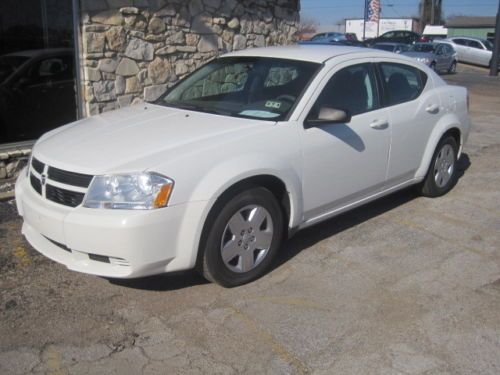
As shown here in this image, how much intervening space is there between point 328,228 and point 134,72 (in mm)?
3862

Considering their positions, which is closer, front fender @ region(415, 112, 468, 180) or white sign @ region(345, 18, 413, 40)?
front fender @ region(415, 112, 468, 180)

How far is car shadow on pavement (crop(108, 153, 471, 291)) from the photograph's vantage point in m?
4.08

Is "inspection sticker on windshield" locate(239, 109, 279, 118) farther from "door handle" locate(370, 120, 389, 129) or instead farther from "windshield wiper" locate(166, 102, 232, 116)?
"door handle" locate(370, 120, 389, 129)

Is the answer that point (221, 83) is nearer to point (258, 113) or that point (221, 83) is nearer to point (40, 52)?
point (258, 113)

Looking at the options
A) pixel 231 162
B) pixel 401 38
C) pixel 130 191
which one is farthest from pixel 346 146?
pixel 401 38

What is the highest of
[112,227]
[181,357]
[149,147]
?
[149,147]

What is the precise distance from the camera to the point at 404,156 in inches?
208

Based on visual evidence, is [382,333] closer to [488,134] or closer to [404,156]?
[404,156]

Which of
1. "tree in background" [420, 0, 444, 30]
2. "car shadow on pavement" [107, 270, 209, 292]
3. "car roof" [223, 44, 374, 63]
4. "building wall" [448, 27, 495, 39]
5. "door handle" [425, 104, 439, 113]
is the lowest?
"car shadow on pavement" [107, 270, 209, 292]

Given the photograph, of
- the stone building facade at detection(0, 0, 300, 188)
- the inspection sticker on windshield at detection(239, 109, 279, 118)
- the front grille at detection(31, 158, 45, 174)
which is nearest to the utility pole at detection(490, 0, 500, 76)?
the stone building facade at detection(0, 0, 300, 188)

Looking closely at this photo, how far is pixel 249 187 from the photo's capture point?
12.9 ft

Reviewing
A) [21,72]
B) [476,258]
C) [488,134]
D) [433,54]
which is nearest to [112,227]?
[476,258]

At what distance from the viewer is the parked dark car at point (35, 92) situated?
6770 mm

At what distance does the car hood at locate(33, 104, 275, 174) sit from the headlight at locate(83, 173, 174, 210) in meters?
0.06
